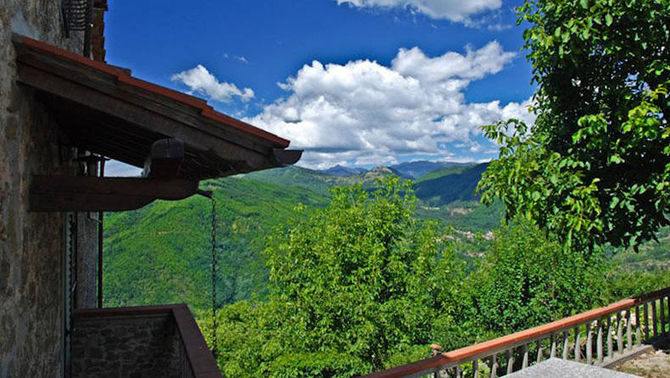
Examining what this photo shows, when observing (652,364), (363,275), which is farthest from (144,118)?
(363,275)

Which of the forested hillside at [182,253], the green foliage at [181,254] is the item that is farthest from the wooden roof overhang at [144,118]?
the green foliage at [181,254]

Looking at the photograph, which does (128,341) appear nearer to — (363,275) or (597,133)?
(597,133)

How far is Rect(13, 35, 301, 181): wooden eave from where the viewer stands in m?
2.52

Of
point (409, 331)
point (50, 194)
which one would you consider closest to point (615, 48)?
point (50, 194)

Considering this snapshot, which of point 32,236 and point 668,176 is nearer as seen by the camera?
point 32,236

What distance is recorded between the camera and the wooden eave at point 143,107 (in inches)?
99.2

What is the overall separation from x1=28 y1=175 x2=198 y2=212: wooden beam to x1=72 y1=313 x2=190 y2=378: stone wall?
341cm

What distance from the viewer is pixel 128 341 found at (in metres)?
6.02

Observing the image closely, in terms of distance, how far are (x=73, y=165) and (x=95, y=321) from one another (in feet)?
6.81

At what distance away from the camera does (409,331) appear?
14.9m

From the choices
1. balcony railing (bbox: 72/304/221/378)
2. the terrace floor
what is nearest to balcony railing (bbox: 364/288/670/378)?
the terrace floor

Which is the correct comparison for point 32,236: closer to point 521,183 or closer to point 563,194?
point 521,183

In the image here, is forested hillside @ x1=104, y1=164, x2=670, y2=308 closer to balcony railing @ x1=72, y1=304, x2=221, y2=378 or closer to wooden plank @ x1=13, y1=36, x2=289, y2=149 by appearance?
balcony railing @ x1=72, y1=304, x2=221, y2=378

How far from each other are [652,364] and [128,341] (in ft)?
21.3
